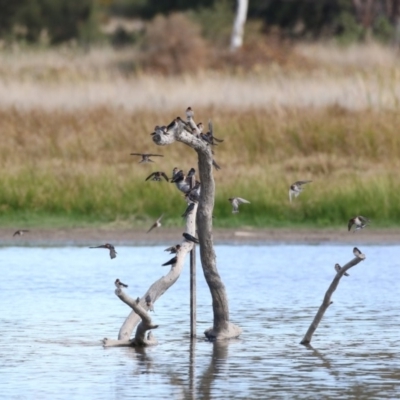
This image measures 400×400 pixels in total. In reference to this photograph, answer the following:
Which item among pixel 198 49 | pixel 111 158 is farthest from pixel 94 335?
pixel 198 49

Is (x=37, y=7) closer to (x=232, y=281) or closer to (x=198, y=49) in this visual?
(x=198, y=49)

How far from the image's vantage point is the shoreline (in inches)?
631

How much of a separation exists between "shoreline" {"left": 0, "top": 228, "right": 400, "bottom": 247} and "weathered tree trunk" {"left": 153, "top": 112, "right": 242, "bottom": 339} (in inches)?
236

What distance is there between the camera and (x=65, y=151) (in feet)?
64.9

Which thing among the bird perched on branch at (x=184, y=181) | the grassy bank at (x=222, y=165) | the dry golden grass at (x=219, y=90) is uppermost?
the bird perched on branch at (x=184, y=181)

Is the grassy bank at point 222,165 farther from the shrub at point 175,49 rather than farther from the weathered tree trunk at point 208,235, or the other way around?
the shrub at point 175,49

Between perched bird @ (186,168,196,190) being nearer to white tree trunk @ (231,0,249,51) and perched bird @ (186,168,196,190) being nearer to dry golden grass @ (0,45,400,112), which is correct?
dry golden grass @ (0,45,400,112)

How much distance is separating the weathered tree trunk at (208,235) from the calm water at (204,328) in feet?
0.46

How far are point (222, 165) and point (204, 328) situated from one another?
862 cm

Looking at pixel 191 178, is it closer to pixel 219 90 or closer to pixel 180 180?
pixel 180 180

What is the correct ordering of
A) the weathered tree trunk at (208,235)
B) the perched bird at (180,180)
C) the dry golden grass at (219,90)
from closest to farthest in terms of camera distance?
the perched bird at (180,180) < the weathered tree trunk at (208,235) < the dry golden grass at (219,90)

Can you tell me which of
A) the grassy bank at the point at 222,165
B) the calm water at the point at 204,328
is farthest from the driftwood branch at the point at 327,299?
the grassy bank at the point at 222,165

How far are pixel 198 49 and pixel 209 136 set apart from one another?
21.9 m

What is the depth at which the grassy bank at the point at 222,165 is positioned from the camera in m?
17.1
